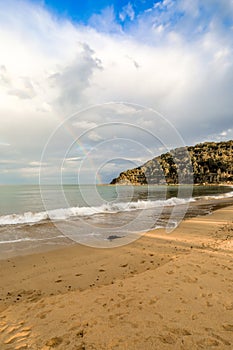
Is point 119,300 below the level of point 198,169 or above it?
below

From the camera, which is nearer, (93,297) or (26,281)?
(93,297)

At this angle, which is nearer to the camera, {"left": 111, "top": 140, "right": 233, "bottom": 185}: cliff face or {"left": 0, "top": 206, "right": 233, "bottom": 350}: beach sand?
{"left": 0, "top": 206, "right": 233, "bottom": 350}: beach sand

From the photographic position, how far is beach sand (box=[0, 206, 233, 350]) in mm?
2850

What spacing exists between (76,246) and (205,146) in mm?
172435

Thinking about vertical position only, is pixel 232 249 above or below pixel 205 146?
below

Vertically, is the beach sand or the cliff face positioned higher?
the cliff face

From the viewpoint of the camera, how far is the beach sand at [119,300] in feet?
9.35

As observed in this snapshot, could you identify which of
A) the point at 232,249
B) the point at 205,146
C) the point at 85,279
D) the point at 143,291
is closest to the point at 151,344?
the point at 143,291

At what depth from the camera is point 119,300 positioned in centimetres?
392

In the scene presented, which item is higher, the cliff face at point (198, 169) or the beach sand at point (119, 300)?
the cliff face at point (198, 169)

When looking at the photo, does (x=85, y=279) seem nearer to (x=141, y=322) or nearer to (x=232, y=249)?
(x=141, y=322)

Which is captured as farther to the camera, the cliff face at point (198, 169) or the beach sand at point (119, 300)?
the cliff face at point (198, 169)

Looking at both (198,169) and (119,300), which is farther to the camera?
(198,169)

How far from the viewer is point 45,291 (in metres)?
4.65
